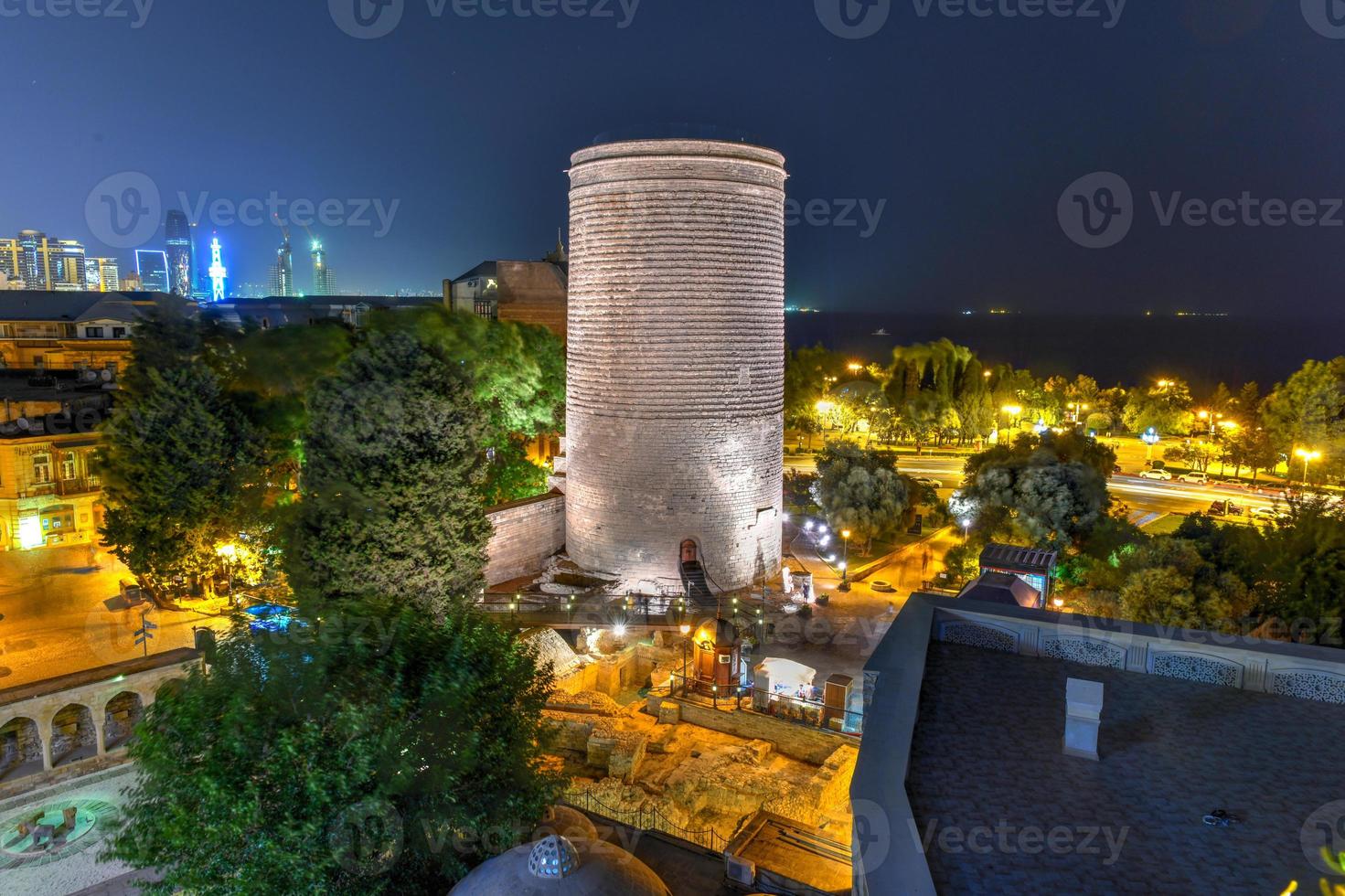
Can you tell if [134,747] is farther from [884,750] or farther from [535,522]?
[535,522]

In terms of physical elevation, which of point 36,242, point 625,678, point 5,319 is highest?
point 36,242

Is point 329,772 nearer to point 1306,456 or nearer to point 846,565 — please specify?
point 846,565

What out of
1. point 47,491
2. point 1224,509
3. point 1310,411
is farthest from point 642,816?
point 1310,411

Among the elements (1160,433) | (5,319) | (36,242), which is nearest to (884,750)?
(5,319)

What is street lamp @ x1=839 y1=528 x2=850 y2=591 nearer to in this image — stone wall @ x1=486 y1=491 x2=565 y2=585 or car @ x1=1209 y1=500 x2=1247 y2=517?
stone wall @ x1=486 y1=491 x2=565 y2=585

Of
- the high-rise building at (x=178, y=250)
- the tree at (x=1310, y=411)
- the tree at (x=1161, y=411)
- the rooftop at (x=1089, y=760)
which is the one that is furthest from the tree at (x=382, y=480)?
→ the high-rise building at (x=178, y=250)

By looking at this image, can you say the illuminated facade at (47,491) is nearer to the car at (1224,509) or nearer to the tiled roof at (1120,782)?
the tiled roof at (1120,782)
